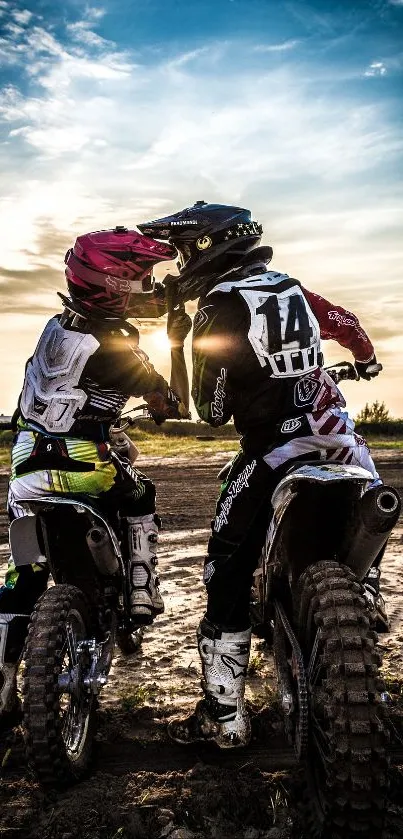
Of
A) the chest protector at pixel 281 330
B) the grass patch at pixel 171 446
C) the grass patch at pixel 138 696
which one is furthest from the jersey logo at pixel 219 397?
the grass patch at pixel 171 446

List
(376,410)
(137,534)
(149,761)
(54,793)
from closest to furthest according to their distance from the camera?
(54,793) → (149,761) → (137,534) → (376,410)

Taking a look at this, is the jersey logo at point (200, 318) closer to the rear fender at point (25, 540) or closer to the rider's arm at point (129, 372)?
the rider's arm at point (129, 372)

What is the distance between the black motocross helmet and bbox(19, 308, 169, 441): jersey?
1.49ft

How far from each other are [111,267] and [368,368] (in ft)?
4.99

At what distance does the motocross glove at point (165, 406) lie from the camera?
163 inches

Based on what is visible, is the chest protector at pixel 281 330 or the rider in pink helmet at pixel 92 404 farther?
the rider in pink helmet at pixel 92 404

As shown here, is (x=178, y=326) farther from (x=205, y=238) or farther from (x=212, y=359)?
(x=212, y=359)

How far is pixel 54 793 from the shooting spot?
3.35 m

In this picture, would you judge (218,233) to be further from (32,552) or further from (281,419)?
(32,552)

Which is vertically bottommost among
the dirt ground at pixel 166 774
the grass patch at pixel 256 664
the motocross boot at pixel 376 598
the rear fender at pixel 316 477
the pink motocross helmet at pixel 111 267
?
the dirt ground at pixel 166 774

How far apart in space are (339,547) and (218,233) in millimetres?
1688

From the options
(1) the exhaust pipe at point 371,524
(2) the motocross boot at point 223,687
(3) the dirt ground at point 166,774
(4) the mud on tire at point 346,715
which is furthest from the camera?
(2) the motocross boot at point 223,687

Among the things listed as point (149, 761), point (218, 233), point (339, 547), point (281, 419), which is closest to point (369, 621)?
point (339, 547)

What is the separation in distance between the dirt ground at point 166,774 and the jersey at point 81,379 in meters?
1.53
